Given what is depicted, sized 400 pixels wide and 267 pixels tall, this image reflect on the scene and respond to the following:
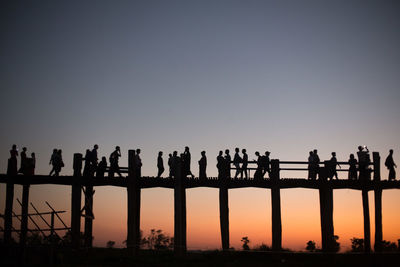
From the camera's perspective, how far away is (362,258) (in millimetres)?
18344

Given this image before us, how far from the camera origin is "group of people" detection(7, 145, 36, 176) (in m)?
19.6

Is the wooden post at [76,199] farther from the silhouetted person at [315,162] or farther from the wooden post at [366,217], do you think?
the wooden post at [366,217]

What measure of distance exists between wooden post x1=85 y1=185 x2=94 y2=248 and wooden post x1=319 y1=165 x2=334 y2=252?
924 centimetres

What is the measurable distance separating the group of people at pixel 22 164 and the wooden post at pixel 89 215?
2374 mm

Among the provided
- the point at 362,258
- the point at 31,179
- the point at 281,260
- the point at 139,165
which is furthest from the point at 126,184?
the point at 362,258

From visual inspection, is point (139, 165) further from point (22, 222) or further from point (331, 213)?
point (331, 213)

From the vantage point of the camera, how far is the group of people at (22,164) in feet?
64.2

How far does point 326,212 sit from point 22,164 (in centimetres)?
1204

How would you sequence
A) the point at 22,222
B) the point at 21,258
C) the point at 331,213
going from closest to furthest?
the point at 21,258 → the point at 331,213 → the point at 22,222

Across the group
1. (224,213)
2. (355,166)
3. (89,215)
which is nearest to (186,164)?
(224,213)

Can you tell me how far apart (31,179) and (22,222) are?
203 centimetres

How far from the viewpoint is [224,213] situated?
18688 mm

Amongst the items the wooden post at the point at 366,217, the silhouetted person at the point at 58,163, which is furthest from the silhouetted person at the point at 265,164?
the silhouetted person at the point at 58,163

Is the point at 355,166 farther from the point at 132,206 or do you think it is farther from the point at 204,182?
the point at 132,206
